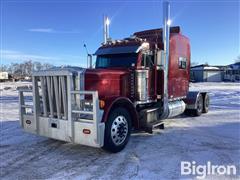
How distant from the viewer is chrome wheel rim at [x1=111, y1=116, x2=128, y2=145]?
226 inches

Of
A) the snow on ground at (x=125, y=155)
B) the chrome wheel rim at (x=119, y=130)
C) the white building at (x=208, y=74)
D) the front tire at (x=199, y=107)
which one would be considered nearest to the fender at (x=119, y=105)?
the chrome wheel rim at (x=119, y=130)

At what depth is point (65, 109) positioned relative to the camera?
18.0ft

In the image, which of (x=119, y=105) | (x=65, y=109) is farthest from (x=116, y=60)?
(x=65, y=109)

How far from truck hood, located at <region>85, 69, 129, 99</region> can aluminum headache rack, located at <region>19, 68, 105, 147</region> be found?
0.27m

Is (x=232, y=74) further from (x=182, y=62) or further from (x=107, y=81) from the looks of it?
(x=107, y=81)

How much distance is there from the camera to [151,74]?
767 centimetres

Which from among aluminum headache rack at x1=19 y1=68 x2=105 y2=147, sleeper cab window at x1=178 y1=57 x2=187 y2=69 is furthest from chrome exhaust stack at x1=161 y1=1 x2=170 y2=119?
aluminum headache rack at x1=19 y1=68 x2=105 y2=147

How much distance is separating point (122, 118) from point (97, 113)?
1.04 metres

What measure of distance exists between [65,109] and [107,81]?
127cm

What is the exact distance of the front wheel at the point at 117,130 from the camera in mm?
5531

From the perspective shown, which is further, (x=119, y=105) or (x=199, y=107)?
(x=199, y=107)

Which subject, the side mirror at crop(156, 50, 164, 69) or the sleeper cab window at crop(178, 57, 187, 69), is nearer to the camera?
the side mirror at crop(156, 50, 164, 69)

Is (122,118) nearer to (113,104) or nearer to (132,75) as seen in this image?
(113,104)

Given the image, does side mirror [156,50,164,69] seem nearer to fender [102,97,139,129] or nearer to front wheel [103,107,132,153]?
fender [102,97,139,129]
